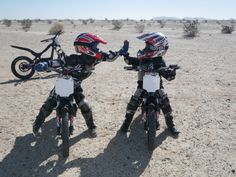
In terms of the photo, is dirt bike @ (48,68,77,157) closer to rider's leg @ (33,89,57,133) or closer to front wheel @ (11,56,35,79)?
rider's leg @ (33,89,57,133)

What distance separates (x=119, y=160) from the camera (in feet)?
17.7

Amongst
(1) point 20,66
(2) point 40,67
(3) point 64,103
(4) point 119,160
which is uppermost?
(2) point 40,67

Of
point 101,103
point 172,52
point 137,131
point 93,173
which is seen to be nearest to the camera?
point 93,173

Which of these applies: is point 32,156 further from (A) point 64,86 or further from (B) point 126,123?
(B) point 126,123

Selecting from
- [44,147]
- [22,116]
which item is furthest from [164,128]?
[22,116]

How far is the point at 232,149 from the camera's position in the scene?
19.2 feet

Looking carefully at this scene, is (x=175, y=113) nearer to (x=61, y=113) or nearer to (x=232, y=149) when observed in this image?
(x=232, y=149)

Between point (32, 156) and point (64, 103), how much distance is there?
102cm

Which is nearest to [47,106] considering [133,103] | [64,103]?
[64,103]

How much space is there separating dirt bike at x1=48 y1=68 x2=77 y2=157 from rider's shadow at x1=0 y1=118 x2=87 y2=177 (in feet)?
1.18

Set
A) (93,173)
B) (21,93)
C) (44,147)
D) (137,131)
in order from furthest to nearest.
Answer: (21,93) < (137,131) < (44,147) < (93,173)

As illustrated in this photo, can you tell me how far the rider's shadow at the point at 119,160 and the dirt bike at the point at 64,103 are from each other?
41 centimetres

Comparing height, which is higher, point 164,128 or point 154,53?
point 154,53

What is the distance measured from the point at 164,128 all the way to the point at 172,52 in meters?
11.0
